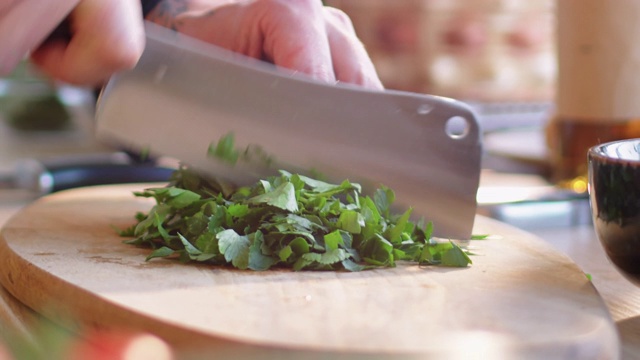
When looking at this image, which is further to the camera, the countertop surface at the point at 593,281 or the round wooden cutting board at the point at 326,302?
the countertop surface at the point at 593,281

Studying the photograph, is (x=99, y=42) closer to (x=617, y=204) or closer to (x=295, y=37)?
(x=295, y=37)

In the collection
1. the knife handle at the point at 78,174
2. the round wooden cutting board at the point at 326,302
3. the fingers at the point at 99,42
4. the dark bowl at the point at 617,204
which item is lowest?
the knife handle at the point at 78,174

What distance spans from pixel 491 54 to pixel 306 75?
1417 mm

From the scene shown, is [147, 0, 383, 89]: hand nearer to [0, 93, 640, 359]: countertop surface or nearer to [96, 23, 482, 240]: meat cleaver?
[96, 23, 482, 240]: meat cleaver

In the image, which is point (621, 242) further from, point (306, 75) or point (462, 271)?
point (306, 75)

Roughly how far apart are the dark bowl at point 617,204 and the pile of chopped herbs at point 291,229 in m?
0.17

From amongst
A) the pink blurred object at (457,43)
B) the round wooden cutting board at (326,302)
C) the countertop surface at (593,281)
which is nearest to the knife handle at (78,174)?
the countertop surface at (593,281)

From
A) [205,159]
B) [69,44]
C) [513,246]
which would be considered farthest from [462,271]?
[69,44]

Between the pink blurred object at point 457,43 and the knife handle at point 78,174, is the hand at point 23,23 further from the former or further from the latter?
the pink blurred object at point 457,43

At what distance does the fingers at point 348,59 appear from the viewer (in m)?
1.27

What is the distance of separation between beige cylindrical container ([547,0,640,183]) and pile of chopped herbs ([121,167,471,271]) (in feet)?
1.93

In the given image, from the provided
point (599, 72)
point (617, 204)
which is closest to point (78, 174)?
point (599, 72)

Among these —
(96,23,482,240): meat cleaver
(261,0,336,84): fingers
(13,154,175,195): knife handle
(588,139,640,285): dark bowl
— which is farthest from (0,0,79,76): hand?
(13,154,175,195): knife handle

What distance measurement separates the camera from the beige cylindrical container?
4.83ft
